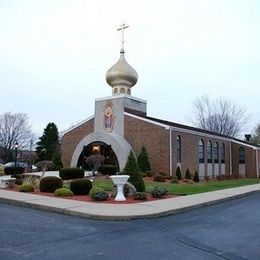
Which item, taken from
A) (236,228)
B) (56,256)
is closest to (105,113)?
(236,228)

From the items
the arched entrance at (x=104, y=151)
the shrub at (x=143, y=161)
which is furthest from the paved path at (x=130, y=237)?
the arched entrance at (x=104, y=151)

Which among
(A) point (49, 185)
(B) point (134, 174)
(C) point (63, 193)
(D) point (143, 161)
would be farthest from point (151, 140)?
(C) point (63, 193)

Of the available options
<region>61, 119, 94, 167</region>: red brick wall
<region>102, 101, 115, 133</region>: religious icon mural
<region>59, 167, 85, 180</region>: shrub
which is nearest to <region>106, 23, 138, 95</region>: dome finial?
<region>102, 101, 115, 133</region>: religious icon mural

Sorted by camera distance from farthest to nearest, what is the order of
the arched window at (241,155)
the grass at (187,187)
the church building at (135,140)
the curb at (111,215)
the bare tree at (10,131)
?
the bare tree at (10,131) < the arched window at (241,155) < the church building at (135,140) < the grass at (187,187) < the curb at (111,215)

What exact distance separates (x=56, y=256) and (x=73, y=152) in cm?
3402

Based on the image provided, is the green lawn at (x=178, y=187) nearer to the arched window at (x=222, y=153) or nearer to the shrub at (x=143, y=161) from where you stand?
the shrub at (x=143, y=161)

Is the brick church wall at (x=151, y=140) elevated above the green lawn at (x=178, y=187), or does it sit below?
above

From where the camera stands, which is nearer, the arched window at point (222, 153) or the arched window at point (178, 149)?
the arched window at point (178, 149)

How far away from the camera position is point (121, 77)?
39.4 meters

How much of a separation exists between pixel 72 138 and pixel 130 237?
33244mm

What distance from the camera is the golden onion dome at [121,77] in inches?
1554

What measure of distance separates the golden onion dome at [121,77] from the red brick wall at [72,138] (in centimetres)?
432

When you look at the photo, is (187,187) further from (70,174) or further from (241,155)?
(241,155)

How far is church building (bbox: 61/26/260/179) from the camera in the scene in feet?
112
